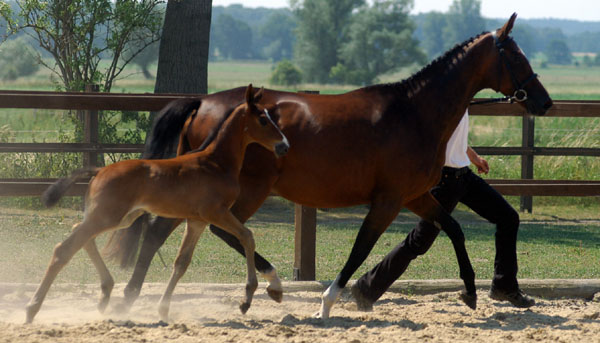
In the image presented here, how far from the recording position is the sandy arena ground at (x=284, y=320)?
14.6 feet

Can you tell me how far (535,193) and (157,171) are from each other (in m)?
4.13

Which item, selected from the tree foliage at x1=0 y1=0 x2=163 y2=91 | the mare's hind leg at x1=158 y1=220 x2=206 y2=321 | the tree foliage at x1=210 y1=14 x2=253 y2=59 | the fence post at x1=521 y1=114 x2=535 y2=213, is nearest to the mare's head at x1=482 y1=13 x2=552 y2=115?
the mare's hind leg at x1=158 y1=220 x2=206 y2=321

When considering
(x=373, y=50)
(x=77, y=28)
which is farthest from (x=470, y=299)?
(x=373, y=50)

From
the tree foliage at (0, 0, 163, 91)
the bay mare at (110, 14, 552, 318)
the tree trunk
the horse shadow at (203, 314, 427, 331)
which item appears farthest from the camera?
the tree foliage at (0, 0, 163, 91)

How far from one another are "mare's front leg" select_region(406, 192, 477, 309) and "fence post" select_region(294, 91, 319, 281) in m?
1.18

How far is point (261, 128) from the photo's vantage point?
15.8 feet

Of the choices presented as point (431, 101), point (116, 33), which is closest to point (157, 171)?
point (431, 101)

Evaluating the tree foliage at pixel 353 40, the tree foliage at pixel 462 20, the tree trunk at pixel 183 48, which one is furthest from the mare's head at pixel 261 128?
the tree foliage at pixel 462 20

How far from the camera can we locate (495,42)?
5352 mm

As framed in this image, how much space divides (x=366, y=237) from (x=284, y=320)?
76cm

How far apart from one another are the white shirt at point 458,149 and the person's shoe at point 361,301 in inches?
43.0

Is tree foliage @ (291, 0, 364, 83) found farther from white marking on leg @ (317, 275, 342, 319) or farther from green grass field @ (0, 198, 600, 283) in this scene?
white marking on leg @ (317, 275, 342, 319)

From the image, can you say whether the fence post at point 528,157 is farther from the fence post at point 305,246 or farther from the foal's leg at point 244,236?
the foal's leg at point 244,236

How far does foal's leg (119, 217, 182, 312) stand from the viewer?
202 inches
